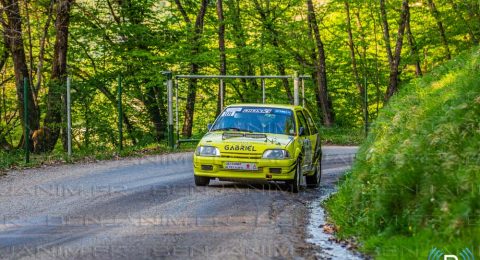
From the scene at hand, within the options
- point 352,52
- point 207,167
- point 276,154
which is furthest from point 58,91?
point 352,52

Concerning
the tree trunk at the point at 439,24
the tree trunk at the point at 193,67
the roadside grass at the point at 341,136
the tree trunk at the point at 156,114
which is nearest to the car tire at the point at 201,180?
the tree trunk at the point at 156,114

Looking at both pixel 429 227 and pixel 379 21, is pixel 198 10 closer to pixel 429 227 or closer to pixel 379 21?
pixel 379 21

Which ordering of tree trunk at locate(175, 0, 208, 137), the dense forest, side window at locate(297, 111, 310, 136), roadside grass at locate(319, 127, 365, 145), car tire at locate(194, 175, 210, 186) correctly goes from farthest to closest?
roadside grass at locate(319, 127, 365, 145), tree trunk at locate(175, 0, 208, 137), the dense forest, side window at locate(297, 111, 310, 136), car tire at locate(194, 175, 210, 186)

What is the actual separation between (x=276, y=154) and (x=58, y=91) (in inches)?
354

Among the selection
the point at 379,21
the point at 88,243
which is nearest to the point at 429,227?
the point at 88,243

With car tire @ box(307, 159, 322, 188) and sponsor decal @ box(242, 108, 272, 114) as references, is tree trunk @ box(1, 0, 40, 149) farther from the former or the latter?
car tire @ box(307, 159, 322, 188)

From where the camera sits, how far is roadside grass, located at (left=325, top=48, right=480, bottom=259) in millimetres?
6988

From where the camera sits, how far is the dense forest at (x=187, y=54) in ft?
78.3

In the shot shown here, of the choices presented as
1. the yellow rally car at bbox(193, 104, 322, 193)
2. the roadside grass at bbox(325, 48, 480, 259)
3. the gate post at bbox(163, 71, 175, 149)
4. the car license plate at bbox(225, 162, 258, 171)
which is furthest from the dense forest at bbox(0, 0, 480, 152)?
the roadside grass at bbox(325, 48, 480, 259)

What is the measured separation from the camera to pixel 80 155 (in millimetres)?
19906

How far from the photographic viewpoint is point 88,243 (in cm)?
822

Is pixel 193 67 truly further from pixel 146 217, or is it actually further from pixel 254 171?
pixel 146 217

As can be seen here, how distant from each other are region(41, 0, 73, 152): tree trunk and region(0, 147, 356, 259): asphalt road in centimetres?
378

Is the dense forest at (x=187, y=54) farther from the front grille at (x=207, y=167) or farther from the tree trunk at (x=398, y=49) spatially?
the front grille at (x=207, y=167)
